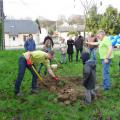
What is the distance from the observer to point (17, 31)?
273ft

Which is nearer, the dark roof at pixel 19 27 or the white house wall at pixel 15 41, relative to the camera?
the white house wall at pixel 15 41

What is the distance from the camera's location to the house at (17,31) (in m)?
81.6

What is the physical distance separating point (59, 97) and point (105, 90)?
1.92 meters

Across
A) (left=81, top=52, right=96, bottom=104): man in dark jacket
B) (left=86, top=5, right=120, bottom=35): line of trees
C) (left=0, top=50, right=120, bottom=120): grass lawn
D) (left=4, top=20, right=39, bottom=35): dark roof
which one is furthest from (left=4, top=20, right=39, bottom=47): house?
(left=81, top=52, right=96, bottom=104): man in dark jacket

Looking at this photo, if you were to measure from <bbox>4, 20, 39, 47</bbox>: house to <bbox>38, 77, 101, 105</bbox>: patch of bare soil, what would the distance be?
6991 cm

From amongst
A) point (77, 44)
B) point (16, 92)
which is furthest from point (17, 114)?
point (77, 44)

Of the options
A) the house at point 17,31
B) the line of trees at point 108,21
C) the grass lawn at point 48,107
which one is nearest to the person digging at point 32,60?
the grass lawn at point 48,107

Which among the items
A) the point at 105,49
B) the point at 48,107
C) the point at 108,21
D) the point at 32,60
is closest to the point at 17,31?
the point at 108,21

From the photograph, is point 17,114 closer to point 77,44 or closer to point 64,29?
point 77,44

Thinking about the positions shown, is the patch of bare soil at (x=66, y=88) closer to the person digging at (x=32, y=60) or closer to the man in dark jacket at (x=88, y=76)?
the man in dark jacket at (x=88, y=76)

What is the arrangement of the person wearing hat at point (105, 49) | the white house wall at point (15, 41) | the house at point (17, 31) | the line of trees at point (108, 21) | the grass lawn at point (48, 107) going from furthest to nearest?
the house at point (17, 31)
the white house wall at point (15, 41)
the line of trees at point (108, 21)
the person wearing hat at point (105, 49)
the grass lawn at point (48, 107)

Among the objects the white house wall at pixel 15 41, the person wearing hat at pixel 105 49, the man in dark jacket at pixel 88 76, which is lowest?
the white house wall at pixel 15 41

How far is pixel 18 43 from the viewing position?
8312 cm

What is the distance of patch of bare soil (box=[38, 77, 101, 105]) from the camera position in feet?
32.3
